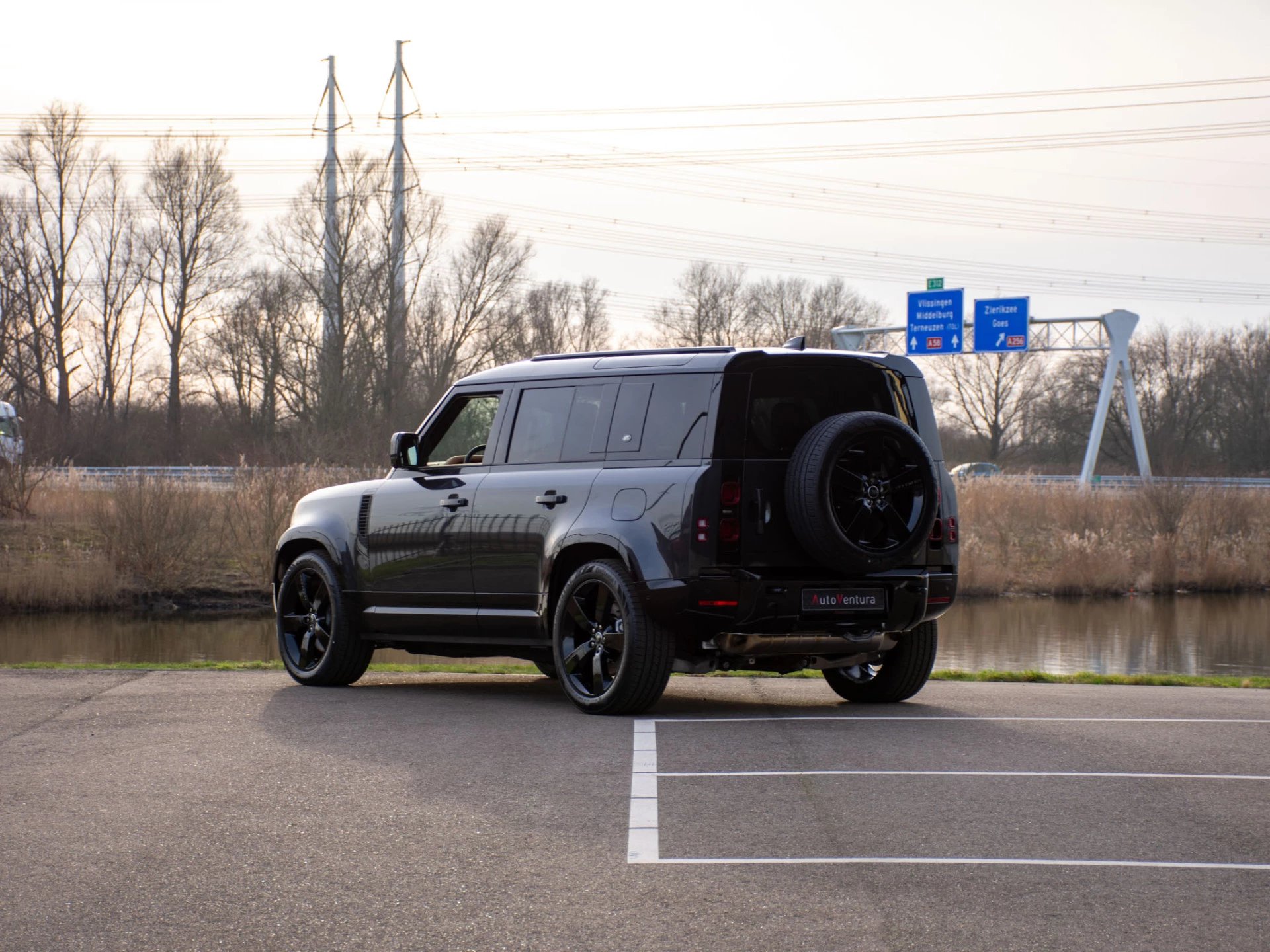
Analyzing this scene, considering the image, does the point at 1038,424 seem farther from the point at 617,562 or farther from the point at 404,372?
the point at 617,562

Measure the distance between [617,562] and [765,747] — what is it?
1.64 metres

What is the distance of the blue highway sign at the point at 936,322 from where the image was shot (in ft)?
140

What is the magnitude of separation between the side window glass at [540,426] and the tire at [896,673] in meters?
2.30

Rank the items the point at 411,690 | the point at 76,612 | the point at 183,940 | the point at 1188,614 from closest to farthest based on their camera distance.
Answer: the point at 183,940 < the point at 411,690 < the point at 76,612 < the point at 1188,614

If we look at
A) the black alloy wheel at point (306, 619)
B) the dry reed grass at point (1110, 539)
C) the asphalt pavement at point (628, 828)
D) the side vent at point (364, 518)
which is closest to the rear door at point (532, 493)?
the asphalt pavement at point (628, 828)

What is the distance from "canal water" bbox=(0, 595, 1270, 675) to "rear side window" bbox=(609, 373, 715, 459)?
9.61 metres

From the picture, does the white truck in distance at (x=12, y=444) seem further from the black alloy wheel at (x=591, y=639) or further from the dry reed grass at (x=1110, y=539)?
the black alloy wheel at (x=591, y=639)

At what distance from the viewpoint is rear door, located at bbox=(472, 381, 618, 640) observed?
9.70 metres

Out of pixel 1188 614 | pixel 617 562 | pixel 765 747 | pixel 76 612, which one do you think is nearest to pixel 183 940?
pixel 765 747

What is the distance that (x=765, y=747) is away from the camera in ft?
26.8

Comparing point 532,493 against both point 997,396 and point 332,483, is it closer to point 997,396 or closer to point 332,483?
point 332,483

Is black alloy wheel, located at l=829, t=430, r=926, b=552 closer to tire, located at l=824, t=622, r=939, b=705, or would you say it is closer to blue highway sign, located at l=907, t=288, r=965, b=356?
tire, located at l=824, t=622, r=939, b=705

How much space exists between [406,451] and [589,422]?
5.67 ft

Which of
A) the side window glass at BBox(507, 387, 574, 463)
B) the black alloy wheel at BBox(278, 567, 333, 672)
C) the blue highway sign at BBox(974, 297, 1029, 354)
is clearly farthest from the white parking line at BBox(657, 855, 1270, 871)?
the blue highway sign at BBox(974, 297, 1029, 354)
